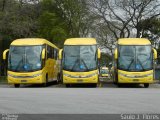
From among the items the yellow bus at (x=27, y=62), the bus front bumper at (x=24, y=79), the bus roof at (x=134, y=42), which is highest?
the bus roof at (x=134, y=42)

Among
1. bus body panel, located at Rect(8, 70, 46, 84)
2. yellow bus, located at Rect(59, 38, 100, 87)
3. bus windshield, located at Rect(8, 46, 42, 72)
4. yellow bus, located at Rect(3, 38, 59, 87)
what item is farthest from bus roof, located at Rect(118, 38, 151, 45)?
bus body panel, located at Rect(8, 70, 46, 84)

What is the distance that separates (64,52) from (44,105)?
1815 cm

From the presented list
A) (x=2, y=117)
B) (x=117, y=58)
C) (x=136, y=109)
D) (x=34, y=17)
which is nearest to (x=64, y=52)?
(x=117, y=58)

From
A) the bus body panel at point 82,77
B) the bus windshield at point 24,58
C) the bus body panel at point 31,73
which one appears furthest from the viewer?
the bus windshield at point 24,58

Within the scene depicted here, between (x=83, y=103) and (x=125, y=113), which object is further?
(x=83, y=103)

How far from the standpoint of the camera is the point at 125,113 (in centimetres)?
1407

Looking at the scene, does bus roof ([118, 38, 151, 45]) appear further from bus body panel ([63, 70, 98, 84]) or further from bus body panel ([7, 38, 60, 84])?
bus body panel ([7, 38, 60, 84])

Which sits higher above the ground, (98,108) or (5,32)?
(5,32)

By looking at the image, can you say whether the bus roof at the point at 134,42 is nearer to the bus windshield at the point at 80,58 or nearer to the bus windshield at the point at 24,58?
the bus windshield at the point at 80,58

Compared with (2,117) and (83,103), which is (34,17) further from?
(2,117)

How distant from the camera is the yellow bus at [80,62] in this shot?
1340 inches

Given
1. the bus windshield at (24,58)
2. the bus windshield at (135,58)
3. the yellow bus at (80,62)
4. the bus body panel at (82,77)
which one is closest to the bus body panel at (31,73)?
the bus windshield at (24,58)

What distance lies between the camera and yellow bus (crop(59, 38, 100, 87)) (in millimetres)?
34031

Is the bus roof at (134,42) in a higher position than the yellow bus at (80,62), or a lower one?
higher
